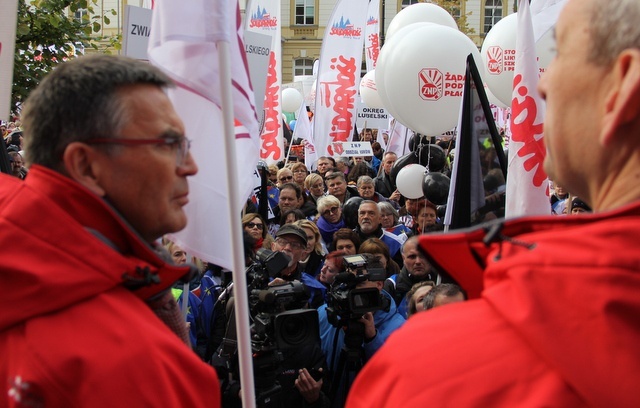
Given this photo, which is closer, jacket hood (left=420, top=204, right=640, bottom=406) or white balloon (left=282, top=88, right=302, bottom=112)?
jacket hood (left=420, top=204, right=640, bottom=406)

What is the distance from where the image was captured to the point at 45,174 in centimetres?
138

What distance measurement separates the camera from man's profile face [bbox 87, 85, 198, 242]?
4.88ft

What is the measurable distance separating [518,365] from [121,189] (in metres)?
0.93

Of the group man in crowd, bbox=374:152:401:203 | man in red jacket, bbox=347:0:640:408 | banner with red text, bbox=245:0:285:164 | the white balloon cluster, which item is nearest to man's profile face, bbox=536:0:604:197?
man in red jacket, bbox=347:0:640:408

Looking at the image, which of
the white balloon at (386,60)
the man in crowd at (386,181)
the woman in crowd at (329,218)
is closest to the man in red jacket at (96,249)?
the woman in crowd at (329,218)

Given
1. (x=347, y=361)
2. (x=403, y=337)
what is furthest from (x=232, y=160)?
(x=347, y=361)

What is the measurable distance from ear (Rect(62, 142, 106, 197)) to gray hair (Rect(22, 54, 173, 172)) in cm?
2

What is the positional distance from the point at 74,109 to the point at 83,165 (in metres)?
0.12

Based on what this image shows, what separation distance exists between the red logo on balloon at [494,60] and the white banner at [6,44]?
5371 mm

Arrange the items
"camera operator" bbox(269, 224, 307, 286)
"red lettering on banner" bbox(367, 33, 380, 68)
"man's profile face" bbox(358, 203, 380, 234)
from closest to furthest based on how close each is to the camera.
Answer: "camera operator" bbox(269, 224, 307, 286) < "man's profile face" bbox(358, 203, 380, 234) < "red lettering on banner" bbox(367, 33, 380, 68)

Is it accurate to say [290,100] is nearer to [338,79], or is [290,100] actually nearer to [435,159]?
[338,79]

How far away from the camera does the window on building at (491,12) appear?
124ft

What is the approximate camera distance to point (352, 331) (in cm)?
379

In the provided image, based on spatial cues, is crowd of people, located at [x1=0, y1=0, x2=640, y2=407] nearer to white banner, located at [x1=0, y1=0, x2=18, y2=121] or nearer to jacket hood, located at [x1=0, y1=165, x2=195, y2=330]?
jacket hood, located at [x1=0, y1=165, x2=195, y2=330]
